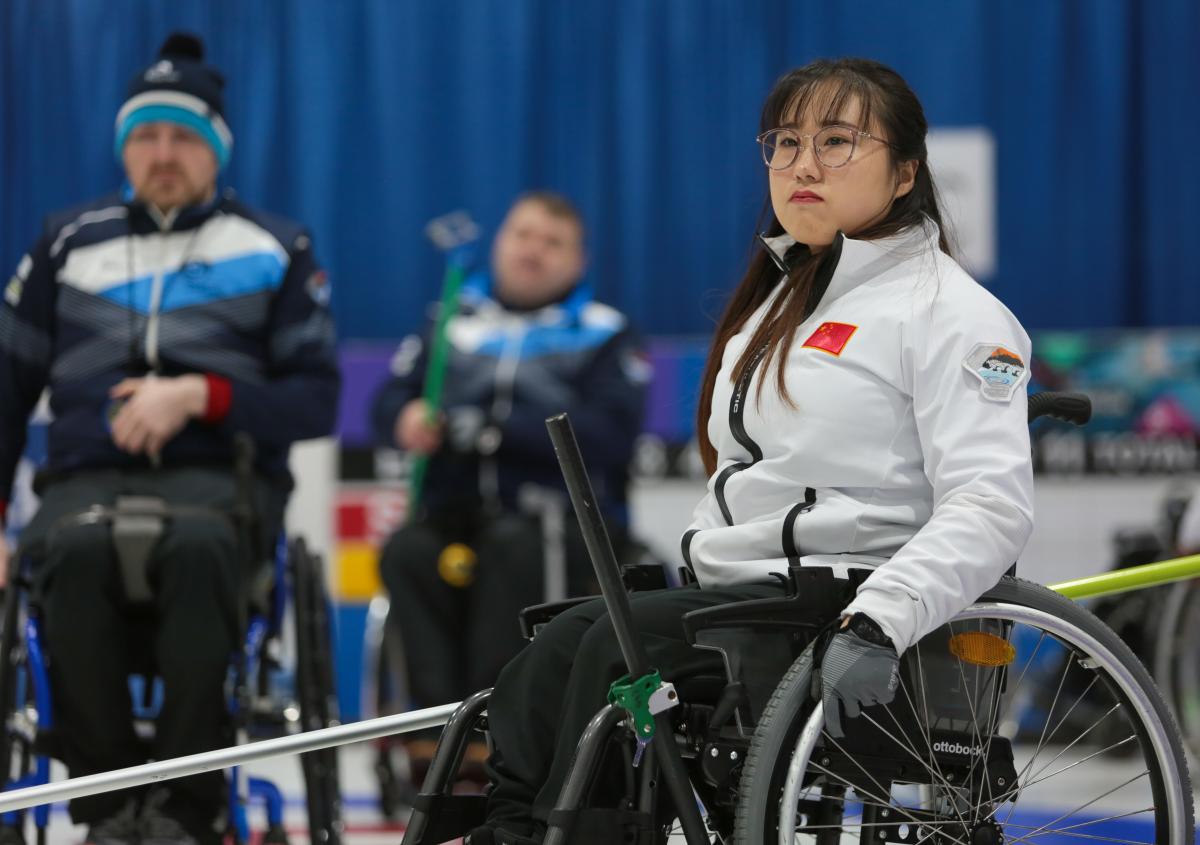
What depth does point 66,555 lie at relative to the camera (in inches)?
103

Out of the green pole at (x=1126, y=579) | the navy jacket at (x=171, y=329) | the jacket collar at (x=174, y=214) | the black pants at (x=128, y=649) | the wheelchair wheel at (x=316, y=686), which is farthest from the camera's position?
the jacket collar at (x=174, y=214)

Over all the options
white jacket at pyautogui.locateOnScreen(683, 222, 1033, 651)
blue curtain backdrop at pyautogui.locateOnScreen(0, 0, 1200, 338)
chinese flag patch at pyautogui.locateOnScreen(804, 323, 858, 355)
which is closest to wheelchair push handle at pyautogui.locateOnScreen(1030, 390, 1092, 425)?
white jacket at pyautogui.locateOnScreen(683, 222, 1033, 651)

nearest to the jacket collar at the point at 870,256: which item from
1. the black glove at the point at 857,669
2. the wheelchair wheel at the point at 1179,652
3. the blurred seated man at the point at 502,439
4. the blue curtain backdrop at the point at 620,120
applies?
the black glove at the point at 857,669

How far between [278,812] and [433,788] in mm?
972

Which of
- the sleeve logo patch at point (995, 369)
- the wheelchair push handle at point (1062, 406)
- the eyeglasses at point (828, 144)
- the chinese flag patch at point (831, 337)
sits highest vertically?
the eyeglasses at point (828, 144)

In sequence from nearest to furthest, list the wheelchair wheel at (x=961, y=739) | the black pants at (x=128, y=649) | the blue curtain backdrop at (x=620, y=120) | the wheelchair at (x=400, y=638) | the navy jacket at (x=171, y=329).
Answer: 1. the wheelchair wheel at (x=961, y=739)
2. the black pants at (x=128, y=649)
3. the navy jacket at (x=171, y=329)
4. the wheelchair at (x=400, y=638)
5. the blue curtain backdrop at (x=620, y=120)

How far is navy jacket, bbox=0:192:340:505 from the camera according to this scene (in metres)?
2.88

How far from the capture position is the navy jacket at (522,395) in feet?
12.9

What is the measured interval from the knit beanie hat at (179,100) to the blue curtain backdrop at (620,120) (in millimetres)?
2230

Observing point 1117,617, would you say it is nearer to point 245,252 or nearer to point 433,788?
point 245,252

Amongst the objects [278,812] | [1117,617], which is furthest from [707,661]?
Result: [1117,617]

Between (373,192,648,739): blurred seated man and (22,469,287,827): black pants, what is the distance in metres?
1.10

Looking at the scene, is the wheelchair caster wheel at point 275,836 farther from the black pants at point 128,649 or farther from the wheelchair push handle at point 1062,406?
the wheelchair push handle at point 1062,406

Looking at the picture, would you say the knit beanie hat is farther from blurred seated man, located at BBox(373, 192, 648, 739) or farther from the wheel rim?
the wheel rim
